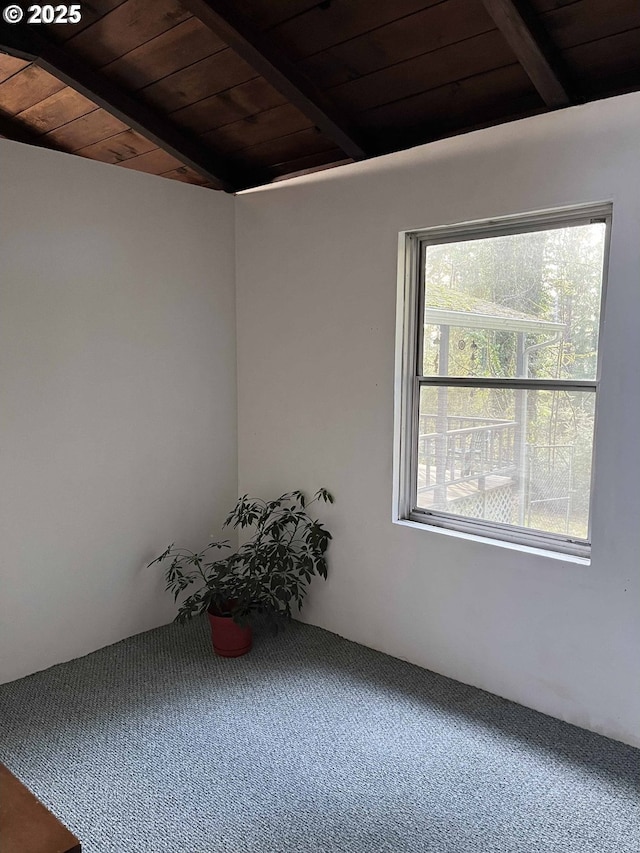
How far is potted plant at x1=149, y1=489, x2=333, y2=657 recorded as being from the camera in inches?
115

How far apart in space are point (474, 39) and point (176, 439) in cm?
216

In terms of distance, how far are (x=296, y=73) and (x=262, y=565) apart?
7.00ft

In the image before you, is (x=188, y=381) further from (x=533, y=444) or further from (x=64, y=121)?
(x=533, y=444)

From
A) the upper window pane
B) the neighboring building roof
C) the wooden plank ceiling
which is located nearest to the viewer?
the wooden plank ceiling

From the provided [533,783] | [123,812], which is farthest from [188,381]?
[533,783]

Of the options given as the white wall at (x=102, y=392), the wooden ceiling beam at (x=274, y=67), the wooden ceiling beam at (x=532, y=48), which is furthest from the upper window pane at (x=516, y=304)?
the white wall at (x=102, y=392)

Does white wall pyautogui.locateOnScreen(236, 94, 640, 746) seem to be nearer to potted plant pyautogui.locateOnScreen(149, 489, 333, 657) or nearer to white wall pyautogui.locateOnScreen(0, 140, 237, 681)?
potted plant pyautogui.locateOnScreen(149, 489, 333, 657)

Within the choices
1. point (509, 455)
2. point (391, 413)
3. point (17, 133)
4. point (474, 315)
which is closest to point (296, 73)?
point (474, 315)

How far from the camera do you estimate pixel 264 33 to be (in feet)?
7.59

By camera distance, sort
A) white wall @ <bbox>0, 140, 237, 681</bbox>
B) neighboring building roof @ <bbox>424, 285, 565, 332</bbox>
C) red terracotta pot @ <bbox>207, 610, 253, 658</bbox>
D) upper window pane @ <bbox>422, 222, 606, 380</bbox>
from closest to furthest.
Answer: upper window pane @ <bbox>422, 222, 606, 380</bbox>, neighboring building roof @ <bbox>424, 285, 565, 332</bbox>, white wall @ <bbox>0, 140, 237, 681</bbox>, red terracotta pot @ <bbox>207, 610, 253, 658</bbox>

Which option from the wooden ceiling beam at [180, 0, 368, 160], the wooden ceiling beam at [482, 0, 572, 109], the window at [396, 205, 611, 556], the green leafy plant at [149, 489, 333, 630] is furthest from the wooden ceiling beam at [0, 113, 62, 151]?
the wooden ceiling beam at [482, 0, 572, 109]

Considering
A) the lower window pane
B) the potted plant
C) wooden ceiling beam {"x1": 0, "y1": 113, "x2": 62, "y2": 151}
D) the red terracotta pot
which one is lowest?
the red terracotta pot

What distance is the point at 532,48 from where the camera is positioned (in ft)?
6.59

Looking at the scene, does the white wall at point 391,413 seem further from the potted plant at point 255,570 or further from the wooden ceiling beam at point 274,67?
the wooden ceiling beam at point 274,67
